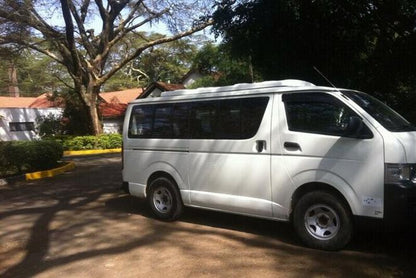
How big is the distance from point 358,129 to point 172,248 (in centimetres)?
279

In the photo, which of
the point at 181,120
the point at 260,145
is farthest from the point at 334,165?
the point at 181,120

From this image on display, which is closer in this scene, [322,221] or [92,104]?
[322,221]

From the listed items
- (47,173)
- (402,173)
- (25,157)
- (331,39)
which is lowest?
(47,173)

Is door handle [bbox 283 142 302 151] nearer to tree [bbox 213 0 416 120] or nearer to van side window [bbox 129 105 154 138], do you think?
van side window [bbox 129 105 154 138]

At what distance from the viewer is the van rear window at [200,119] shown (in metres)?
6.46

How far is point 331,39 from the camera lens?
10516 millimetres

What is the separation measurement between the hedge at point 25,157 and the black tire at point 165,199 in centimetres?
790

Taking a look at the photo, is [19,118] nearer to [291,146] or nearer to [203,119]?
[203,119]

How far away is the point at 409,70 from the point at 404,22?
1.16 metres

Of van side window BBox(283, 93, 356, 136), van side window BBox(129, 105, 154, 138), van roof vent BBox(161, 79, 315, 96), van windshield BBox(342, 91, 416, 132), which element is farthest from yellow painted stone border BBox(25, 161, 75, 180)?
van windshield BBox(342, 91, 416, 132)

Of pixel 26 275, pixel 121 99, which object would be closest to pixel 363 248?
pixel 26 275

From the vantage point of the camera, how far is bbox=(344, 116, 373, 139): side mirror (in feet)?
17.6

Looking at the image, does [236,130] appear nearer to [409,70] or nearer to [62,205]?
[62,205]

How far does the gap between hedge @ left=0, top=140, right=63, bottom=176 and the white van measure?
778 centimetres
